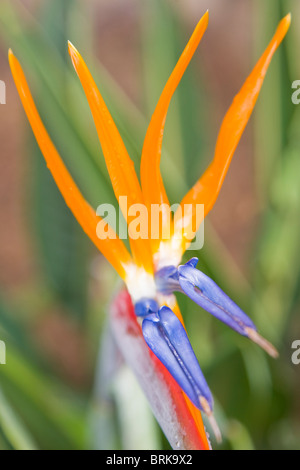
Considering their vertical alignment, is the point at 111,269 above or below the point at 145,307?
above

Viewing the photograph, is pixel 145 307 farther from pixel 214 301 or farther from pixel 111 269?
pixel 111 269

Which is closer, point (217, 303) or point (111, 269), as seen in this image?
point (217, 303)

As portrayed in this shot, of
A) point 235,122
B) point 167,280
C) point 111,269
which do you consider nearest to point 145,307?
point 167,280

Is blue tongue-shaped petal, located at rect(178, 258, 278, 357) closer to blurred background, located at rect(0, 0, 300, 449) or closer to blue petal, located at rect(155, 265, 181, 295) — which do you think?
blue petal, located at rect(155, 265, 181, 295)

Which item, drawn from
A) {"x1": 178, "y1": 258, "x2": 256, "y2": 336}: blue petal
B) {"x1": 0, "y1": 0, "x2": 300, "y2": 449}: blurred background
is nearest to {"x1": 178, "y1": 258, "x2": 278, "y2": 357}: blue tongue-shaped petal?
{"x1": 178, "y1": 258, "x2": 256, "y2": 336}: blue petal

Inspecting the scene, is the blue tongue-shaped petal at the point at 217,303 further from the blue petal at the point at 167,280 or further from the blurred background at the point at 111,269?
the blurred background at the point at 111,269
